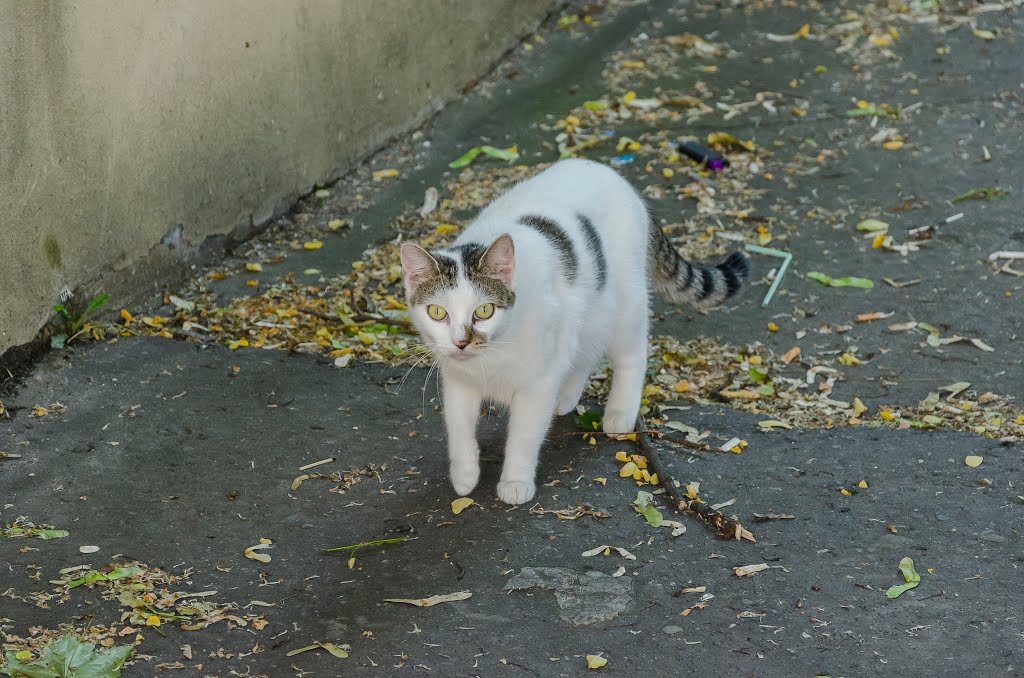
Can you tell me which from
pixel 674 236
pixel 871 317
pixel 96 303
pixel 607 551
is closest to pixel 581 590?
pixel 607 551

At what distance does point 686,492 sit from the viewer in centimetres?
459

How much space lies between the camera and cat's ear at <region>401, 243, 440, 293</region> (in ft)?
13.4

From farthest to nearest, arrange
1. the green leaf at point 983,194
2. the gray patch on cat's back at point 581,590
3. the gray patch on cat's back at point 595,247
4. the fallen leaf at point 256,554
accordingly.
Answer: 1. the green leaf at point 983,194
2. the gray patch on cat's back at point 595,247
3. the fallen leaf at point 256,554
4. the gray patch on cat's back at point 581,590

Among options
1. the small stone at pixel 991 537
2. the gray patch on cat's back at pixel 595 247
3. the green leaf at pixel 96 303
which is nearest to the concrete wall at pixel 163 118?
the green leaf at pixel 96 303

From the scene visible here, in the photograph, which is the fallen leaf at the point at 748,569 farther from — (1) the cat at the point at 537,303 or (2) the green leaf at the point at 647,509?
(1) the cat at the point at 537,303

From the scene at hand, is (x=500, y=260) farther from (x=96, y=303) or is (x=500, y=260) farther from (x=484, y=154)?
(x=484, y=154)

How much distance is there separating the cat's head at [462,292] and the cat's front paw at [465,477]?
53cm

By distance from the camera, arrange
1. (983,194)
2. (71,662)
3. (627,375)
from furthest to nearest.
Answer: (983,194), (627,375), (71,662)

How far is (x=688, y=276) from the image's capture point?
206 inches

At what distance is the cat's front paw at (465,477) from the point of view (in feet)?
14.7

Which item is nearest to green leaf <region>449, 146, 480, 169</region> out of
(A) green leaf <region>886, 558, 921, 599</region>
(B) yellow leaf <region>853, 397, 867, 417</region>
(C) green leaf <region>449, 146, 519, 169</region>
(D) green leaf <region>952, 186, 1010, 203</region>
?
(C) green leaf <region>449, 146, 519, 169</region>

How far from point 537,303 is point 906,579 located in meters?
1.59

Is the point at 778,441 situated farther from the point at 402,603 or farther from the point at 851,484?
the point at 402,603

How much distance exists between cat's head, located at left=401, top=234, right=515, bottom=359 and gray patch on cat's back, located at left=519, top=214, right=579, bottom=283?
37 centimetres
